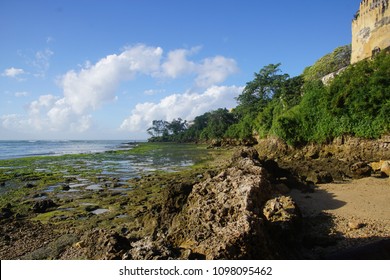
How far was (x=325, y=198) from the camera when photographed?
39.3 feet

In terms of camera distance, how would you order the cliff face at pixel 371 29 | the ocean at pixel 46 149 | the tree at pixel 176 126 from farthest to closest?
the tree at pixel 176 126, the ocean at pixel 46 149, the cliff face at pixel 371 29

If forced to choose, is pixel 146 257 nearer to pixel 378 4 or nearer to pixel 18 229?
pixel 18 229

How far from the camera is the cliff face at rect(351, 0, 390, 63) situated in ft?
109

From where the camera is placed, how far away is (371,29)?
35.7 meters

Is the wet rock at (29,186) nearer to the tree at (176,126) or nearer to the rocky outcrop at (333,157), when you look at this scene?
the rocky outcrop at (333,157)

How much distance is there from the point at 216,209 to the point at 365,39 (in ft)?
133

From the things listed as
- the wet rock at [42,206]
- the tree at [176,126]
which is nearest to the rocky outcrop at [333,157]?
the wet rock at [42,206]

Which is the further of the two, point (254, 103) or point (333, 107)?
point (254, 103)

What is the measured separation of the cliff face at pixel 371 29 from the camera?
109 ft

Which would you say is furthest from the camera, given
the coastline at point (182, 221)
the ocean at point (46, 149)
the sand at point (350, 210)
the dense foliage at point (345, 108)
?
the ocean at point (46, 149)

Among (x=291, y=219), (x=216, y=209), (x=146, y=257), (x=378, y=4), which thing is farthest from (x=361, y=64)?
(x=146, y=257)

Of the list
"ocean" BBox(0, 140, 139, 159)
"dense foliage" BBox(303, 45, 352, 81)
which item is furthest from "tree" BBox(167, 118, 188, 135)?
"dense foliage" BBox(303, 45, 352, 81)

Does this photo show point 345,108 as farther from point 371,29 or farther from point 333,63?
point 333,63

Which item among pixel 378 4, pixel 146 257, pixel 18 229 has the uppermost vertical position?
pixel 378 4
